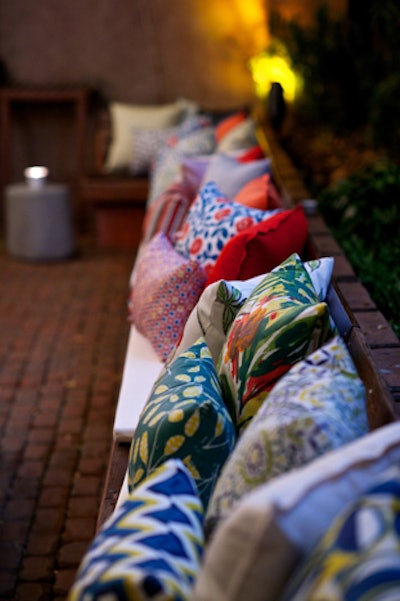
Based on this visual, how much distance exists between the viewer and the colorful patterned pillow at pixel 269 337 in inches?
62.6

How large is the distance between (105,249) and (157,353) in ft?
12.5

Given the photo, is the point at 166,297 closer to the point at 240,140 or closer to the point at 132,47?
the point at 240,140

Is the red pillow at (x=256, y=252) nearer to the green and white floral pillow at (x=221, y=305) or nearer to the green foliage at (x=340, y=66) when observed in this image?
the green and white floral pillow at (x=221, y=305)

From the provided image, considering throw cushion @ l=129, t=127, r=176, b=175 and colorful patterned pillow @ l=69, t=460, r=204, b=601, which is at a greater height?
colorful patterned pillow @ l=69, t=460, r=204, b=601

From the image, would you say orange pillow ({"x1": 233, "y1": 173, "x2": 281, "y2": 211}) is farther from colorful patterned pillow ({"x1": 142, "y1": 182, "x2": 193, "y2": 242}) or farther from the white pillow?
the white pillow

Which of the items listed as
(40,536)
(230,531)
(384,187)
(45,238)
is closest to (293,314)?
(230,531)

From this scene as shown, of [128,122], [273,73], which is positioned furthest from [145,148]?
[273,73]

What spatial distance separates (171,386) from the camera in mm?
1659

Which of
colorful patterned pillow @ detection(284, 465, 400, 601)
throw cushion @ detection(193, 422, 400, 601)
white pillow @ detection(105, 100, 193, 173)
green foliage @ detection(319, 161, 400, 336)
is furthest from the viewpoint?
white pillow @ detection(105, 100, 193, 173)

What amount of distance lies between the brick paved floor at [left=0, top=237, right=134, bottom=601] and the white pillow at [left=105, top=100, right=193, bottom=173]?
118cm

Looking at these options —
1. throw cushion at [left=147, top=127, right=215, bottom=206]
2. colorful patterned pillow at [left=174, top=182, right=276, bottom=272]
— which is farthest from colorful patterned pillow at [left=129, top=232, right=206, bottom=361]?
throw cushion at [left=147, top=127, right=215, bottom=206]

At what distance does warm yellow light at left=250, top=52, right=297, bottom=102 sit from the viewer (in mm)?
6773

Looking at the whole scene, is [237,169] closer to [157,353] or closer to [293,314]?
[157,353]

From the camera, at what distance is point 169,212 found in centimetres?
368
